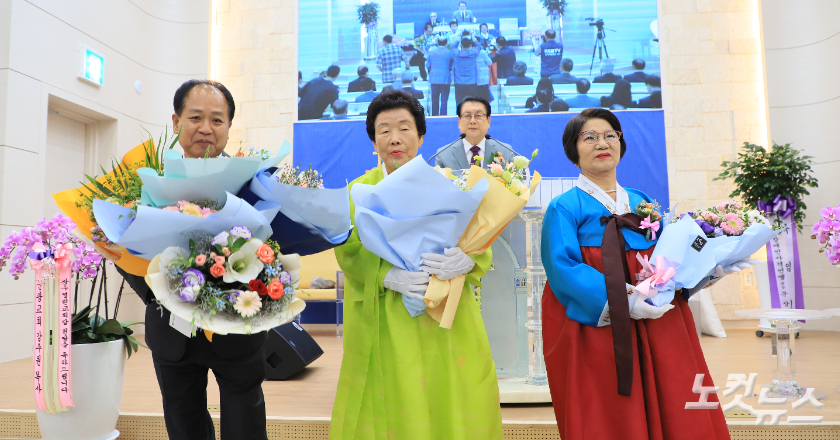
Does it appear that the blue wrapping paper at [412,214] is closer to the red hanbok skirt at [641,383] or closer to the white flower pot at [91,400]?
the red hanbok skirt at [641,383]

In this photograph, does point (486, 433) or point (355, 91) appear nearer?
point (486, 433)

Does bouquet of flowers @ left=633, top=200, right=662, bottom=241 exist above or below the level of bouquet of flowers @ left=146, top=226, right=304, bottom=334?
above

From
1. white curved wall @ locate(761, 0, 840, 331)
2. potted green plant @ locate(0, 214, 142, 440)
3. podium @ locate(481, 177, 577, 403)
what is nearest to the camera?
potted green plant @ locate(0, 214, 142, 440)

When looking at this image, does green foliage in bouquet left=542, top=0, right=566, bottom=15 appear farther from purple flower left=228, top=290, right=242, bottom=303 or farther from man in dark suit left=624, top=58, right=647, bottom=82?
purple flower left=228, top=290, right=242, bottom=303

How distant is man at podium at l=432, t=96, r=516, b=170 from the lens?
3.52m

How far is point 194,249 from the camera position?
1.09 meters

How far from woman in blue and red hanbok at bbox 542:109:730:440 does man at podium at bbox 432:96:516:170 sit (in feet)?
5.78

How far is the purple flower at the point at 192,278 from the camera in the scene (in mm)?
1037

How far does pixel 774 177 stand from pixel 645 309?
4.29m

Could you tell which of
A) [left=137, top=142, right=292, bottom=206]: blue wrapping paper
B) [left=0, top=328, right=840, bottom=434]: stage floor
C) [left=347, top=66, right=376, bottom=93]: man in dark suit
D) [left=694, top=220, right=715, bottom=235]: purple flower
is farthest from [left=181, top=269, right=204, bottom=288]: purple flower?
[left=347, top=66, right=376, bottom=93]: man in dark suit

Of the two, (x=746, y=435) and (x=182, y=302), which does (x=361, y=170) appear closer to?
(x=746, y=435)

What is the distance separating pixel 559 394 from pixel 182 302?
1254mm

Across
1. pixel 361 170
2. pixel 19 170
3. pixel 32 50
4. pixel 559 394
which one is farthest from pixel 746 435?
pixel 32 50

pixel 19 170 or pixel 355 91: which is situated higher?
pixel 355 91
